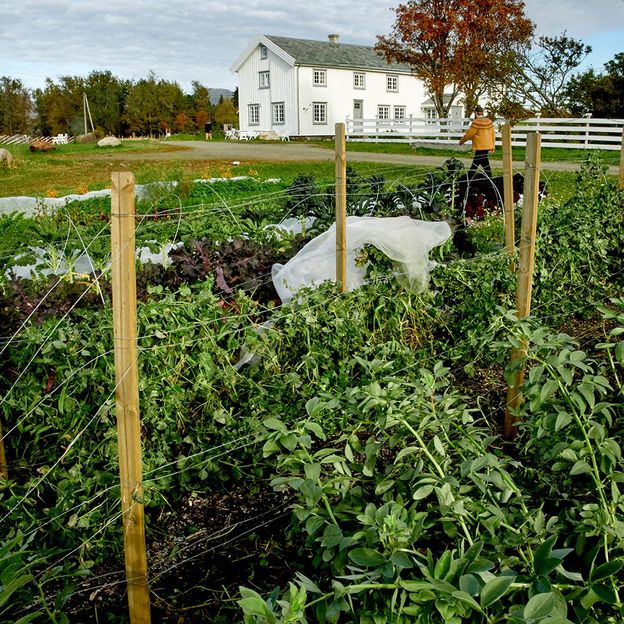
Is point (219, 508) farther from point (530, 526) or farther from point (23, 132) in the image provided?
point (23, 132)

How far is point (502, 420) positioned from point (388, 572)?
2.64 metres

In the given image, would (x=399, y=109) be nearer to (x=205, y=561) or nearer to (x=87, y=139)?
(x=87, y=139)

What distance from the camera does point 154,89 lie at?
48594mm

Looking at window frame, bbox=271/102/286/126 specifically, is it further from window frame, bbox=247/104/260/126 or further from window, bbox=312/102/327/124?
window, bbox=312/102/327/124

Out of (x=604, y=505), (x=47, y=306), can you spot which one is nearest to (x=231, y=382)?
(x=47, y=306)

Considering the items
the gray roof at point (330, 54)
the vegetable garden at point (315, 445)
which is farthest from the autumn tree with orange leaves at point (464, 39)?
the vegetable garden at point (315, 445)

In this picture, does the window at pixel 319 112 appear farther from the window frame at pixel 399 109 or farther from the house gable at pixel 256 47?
the window frame at pixel 399 109

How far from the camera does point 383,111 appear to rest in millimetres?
42750

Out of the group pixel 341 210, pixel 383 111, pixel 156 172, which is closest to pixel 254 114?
pixel 383 111

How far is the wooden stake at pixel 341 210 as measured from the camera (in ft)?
13.2

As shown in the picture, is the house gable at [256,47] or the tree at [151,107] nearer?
the house gable at [256,47]

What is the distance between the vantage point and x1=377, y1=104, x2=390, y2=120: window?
4247cm

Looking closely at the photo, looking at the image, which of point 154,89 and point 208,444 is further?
point 154,89

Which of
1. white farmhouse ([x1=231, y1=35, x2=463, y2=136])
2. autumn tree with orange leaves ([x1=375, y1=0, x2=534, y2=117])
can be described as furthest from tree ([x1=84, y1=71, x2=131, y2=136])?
autumn tree with orange leaves ([x1=375, y1=0, x2=534, y2=117])
